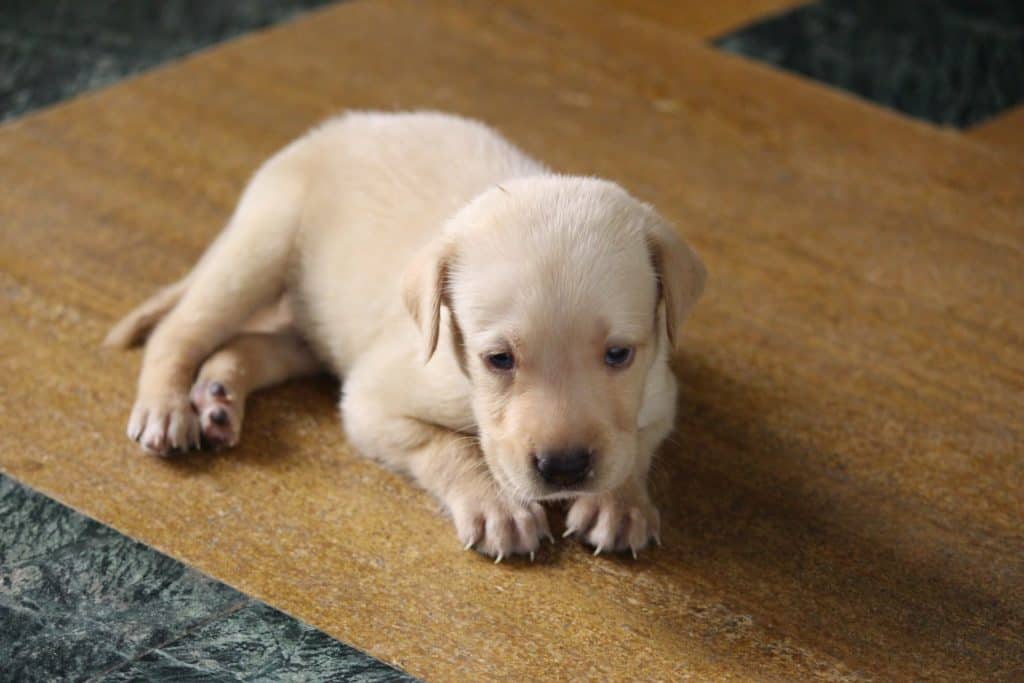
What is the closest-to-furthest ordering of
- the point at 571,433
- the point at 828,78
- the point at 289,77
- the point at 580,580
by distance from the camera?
the point at 571,433
the point at 580,580
the point at 289,77
the point at 828,78

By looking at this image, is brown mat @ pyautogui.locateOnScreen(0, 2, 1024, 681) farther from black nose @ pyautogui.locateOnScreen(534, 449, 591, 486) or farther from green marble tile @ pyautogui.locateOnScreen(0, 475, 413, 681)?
black nose @ pyautogui.locateOnScreen(534, 449, 591, 486)

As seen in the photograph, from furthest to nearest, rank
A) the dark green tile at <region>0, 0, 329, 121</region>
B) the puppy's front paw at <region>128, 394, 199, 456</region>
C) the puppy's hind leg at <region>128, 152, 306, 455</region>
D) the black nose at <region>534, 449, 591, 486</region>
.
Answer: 1. the dark green tile at <region>0, 0, 329, 121</region>
2. the puppy's hind leg at <region>128, 152, 306, 455</region>
3. the puppy's front paw at <region>128, 394, 199, 456</region>
4. the black nose at <region>534, 449, 591, 486</region>

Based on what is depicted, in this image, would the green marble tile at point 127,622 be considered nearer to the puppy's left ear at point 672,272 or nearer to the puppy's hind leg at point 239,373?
the puppy's hind leg at point 239,373

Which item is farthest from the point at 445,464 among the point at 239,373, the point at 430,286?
the point at 239,373

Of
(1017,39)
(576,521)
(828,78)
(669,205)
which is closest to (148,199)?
(669,205)

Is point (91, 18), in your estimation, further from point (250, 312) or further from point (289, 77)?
point (250, 312)

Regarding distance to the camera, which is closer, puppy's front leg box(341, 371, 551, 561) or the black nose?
the black nose

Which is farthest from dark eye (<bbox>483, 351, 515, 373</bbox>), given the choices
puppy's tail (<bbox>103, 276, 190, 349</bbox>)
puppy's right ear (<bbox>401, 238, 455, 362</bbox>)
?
puppy's tail (<bbox>103, 276, 190, 349</bbox>)
